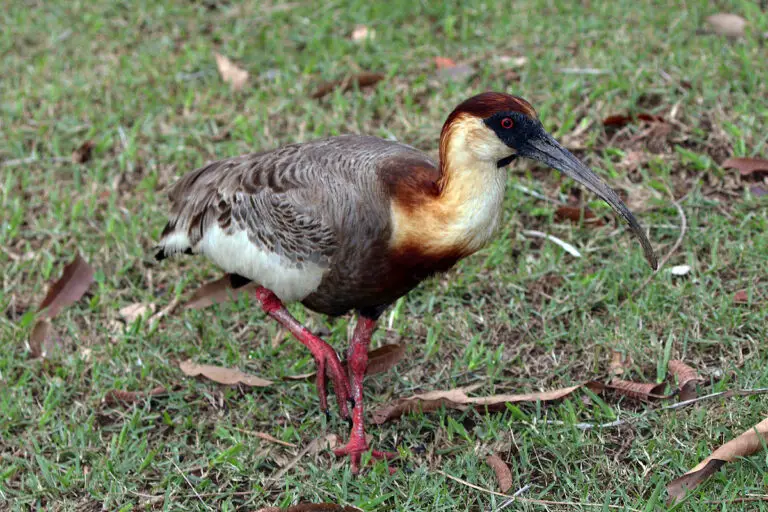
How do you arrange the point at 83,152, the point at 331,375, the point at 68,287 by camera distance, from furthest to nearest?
1. the point at 83,152
2. the point at 68,287
3. the point at 331,375

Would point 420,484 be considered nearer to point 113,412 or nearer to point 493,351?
point 493,351

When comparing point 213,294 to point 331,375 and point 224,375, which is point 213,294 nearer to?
point 224,375

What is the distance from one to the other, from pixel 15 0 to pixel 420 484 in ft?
18.1

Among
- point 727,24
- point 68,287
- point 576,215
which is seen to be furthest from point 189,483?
point 727,24

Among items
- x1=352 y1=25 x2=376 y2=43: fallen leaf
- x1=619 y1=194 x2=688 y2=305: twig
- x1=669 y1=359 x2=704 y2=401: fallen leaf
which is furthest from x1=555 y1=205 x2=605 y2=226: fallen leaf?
x1=352 y1=25 x2=376 y2=43: fallen leaf

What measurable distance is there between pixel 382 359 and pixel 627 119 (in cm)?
222

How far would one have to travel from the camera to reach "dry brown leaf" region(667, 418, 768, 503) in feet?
12.3

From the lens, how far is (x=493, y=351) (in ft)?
15.4

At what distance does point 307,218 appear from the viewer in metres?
4.00

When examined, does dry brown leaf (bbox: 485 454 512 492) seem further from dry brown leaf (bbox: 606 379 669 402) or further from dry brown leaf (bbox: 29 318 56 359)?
dry brown leaf (bbox: 29 318 56 359)

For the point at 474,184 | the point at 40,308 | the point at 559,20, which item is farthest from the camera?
the point at 559,20

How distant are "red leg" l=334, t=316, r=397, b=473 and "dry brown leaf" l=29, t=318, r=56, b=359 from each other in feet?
5.26

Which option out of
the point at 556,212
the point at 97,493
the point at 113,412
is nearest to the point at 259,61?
the point at 556,212

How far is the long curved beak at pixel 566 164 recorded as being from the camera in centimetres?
372
